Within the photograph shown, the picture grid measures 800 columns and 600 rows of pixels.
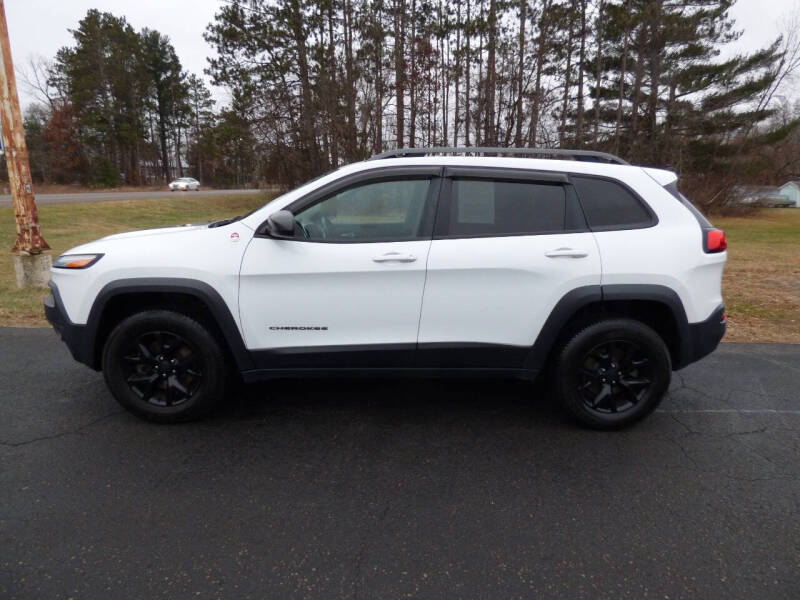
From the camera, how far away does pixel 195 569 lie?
2238 millimetres

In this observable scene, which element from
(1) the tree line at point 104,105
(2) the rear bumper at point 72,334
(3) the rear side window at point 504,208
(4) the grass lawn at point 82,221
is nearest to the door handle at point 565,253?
(3) the rear side window at point 504,208

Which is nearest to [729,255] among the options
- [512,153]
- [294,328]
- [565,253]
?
[512,153]

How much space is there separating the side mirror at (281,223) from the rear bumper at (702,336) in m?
2.56

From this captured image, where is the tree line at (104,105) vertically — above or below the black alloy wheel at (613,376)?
above

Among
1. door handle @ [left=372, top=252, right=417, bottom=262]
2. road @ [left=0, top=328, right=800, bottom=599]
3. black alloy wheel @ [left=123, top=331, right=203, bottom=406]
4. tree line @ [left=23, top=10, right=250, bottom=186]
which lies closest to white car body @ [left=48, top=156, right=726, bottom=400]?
door handle @ [left=372, top=252, right=417, bottom=262]

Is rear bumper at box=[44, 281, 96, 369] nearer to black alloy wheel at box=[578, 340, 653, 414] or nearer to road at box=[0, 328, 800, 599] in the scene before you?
road at box=[0, 328, 800, 599]

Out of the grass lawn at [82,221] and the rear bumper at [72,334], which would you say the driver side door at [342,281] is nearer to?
the rear bumper at [72,334]

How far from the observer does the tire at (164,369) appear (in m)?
3.44

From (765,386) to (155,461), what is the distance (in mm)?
4615

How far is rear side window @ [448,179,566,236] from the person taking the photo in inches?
134

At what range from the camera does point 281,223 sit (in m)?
3.19

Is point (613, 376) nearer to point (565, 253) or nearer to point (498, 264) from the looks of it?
point (565, 253)

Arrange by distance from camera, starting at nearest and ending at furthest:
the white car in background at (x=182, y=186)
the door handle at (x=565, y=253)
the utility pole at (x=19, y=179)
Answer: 1. the door handle at (x=565, y=253)
2. the utility pole at (x=19, y=179)
3. the white car in background at (x=182, y=186)

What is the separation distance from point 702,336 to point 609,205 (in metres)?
1.03
